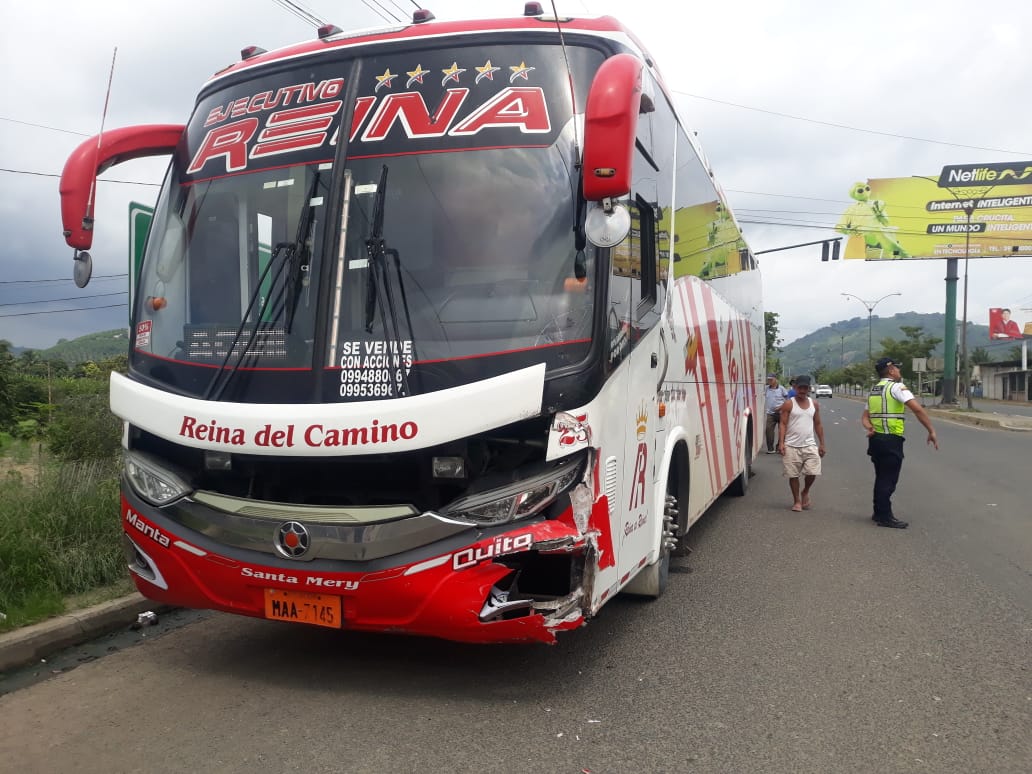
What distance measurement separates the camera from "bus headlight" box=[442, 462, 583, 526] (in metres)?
3.83

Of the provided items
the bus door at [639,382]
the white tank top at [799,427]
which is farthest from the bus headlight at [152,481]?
the white tank top at [799,427]

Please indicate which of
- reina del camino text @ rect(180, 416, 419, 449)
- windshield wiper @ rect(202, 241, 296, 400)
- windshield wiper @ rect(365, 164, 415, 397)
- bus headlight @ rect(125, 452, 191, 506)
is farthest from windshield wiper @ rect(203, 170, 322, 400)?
bus headlight @ rect(125, 452, 191, 506)

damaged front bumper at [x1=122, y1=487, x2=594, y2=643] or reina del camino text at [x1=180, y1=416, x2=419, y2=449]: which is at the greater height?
reina del camino text at [x1=180, y1=416, x2=419, y2=449]

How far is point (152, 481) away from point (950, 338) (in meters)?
50.8

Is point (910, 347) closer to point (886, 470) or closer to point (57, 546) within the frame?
point (886, 470)

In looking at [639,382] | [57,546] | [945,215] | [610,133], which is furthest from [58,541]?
[945,215]

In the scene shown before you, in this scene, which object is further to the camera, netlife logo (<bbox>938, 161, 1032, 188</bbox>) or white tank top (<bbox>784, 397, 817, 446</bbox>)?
netlife logo (<bbox>938, 161, 1032, 188</bbox>)

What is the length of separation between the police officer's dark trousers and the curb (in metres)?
7.13

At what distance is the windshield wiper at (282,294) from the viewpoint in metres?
4.21

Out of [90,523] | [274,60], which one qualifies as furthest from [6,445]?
[274,60]

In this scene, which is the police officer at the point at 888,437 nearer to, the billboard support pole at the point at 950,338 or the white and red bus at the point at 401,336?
the white and red bus at the point at 401,336

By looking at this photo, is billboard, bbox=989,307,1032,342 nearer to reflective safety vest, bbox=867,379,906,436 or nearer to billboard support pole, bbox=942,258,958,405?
billboard support pole, bbox=942,258,958,405

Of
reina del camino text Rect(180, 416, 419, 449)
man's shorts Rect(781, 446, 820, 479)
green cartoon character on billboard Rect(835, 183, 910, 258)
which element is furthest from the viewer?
green cartoon character on billboard Rect(835, 183, 910, 258)

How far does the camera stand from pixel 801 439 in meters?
10.3
